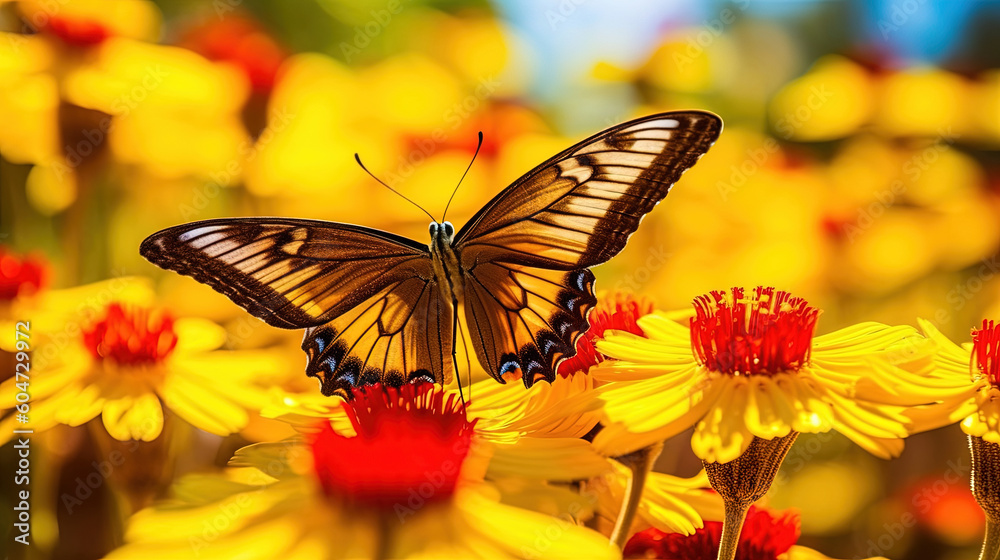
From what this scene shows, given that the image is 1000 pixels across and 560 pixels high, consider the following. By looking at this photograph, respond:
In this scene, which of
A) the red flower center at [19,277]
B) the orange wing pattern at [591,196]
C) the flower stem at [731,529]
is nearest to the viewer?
the flower stem at [731,529]

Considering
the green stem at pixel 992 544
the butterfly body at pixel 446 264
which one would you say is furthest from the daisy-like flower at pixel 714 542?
the butterfly body at pixel 446 264

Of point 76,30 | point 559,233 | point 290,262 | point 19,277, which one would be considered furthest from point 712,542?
point 76,30

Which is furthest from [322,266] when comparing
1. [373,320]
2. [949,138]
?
[949,138]

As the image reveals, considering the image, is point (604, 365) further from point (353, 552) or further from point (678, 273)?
point (678, 273)

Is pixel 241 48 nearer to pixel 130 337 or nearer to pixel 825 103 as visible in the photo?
pixel 130 337

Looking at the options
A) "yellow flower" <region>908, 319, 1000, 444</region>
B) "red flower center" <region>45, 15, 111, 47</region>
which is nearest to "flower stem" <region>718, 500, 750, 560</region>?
"yellow flower" <region>908, 319, 1000, 444</region>

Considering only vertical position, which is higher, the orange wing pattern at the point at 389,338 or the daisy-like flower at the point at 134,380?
the orange wing pattern at the point at 389,338

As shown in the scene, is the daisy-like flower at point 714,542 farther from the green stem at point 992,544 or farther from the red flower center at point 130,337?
the red flower center at point 130,337

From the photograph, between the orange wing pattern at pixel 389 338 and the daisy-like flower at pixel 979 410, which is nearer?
the daisy-like flower at pixel 979 410
